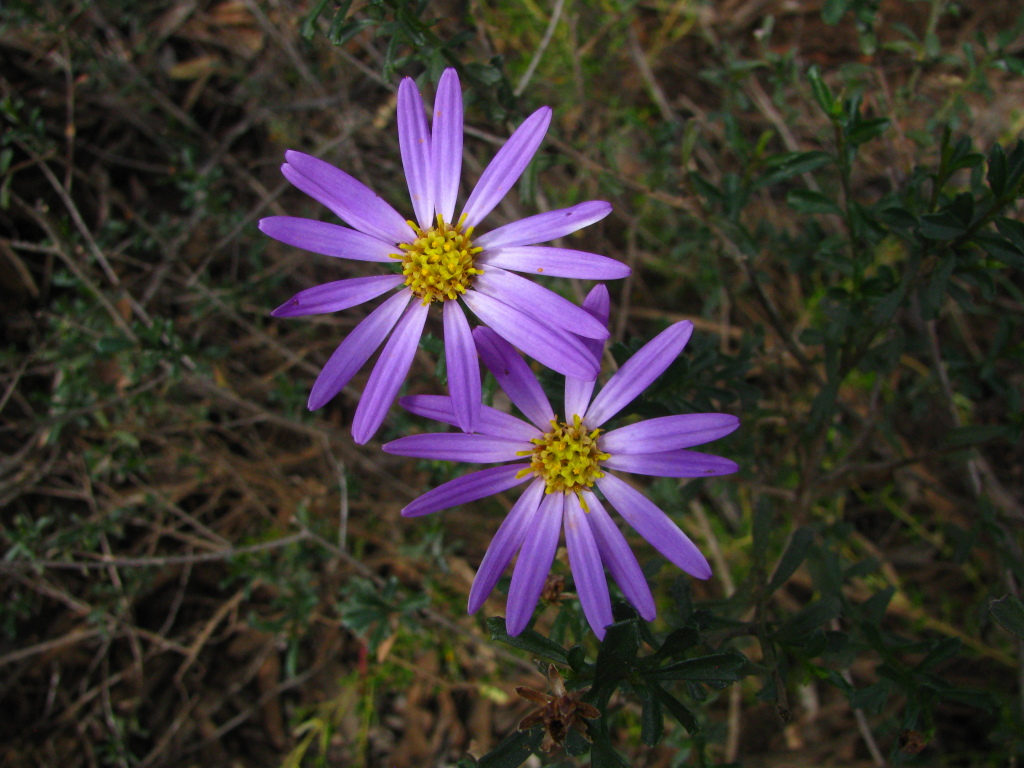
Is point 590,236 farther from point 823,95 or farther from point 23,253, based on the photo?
point 23,253

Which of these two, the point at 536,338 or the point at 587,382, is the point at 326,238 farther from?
the point at 587,382

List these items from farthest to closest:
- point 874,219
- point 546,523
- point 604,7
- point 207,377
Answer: point 604,7 < point 207,377 < point 874,219 < point 546,523

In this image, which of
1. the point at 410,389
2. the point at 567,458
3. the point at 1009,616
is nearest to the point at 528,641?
the point at 567,458

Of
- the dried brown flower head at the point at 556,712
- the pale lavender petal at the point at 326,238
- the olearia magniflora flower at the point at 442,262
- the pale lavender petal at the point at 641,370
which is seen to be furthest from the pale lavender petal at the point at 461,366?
the dried brown flower head at the point at 556,712

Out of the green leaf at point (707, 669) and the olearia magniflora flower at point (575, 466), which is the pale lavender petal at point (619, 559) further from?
the green leaf at point (707, 669)

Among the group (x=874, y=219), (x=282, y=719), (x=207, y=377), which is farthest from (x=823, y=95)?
(x=282, y=719)

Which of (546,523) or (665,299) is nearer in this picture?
(546,523)

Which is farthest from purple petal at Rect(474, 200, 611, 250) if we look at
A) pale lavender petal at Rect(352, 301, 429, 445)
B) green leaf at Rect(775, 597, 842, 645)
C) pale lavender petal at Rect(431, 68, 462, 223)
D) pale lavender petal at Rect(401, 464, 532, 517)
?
green leaf at Rect(775, 597, 842, 645)

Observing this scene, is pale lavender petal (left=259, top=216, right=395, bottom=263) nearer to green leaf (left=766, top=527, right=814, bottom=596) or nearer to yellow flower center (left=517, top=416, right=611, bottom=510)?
yellow flower center (left=517, top=416, right=611, bottom=510)
